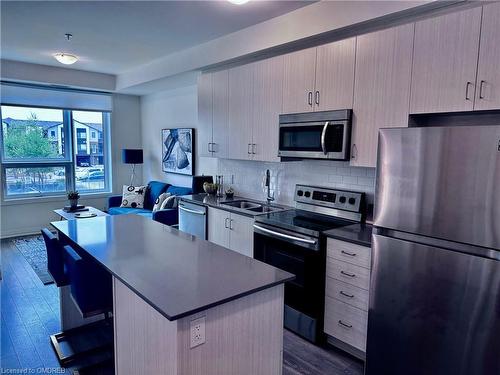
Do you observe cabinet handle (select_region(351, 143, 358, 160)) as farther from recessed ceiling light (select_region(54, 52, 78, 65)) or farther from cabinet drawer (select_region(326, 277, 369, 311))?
recessed ceiling light (select_region(54, 52, 78, 65))

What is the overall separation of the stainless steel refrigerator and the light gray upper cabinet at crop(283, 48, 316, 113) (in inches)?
41.9

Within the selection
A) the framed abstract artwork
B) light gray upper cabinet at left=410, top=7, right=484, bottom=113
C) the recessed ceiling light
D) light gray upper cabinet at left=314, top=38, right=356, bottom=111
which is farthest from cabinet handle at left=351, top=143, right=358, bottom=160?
the recessed ceiling light

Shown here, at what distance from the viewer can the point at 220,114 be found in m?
4.06

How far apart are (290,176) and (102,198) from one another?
448 centimetres

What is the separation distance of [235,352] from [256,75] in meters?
2.71

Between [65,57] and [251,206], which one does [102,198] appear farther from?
[251,206]

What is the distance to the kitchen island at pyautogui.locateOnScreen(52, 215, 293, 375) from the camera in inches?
55.8

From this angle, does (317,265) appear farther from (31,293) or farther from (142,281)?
(31,293)

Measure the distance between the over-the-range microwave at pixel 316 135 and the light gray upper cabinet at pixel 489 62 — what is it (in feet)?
2.92

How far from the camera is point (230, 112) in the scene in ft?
12.8

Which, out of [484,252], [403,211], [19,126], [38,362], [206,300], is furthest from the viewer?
[19,126]

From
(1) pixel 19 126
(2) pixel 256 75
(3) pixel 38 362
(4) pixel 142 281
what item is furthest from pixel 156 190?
(4) pixel 142 281

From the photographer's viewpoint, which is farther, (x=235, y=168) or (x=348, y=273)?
(x=235, y=168)

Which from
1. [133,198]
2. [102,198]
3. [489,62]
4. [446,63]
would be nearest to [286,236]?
[446,63]
